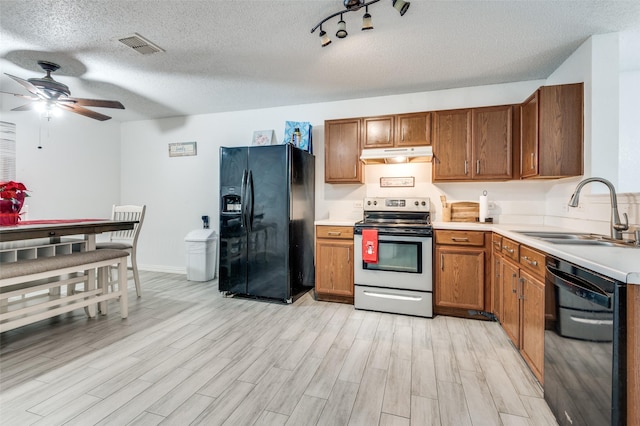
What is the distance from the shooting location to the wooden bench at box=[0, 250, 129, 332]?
2.14 metres

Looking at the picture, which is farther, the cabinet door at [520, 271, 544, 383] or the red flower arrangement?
the red flower arrangement

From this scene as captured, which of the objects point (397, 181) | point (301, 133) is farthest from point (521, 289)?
point (301, 133)

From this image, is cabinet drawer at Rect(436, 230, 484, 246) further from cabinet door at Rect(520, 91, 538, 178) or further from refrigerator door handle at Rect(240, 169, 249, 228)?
refrigerator door handle at Rect(240, 169, 249, 228)

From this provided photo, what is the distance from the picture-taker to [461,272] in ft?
9.39

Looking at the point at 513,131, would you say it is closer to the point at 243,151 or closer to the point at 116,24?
the point at 243,151

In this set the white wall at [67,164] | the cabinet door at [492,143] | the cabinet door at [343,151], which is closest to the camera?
the cabinet door at [492,143]

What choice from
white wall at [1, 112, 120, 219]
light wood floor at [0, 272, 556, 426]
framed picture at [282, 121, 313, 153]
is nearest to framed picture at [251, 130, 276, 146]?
framed picture at [282, 121, 313, 153]

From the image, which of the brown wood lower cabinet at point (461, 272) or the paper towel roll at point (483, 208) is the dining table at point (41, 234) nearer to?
the brown wood lower cabinet at point (461, 272)

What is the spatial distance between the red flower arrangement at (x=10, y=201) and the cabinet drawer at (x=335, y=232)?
2.76 m

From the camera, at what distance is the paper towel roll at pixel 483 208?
3217mm

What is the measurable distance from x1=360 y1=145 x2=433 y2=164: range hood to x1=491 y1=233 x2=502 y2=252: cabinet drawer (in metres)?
1.01

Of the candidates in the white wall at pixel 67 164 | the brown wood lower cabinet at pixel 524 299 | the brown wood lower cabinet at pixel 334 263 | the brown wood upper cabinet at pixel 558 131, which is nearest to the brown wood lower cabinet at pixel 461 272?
the brown wood lower cabinet at pixel 524 299

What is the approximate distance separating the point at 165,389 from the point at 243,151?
2.45 m

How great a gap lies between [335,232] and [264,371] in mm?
1675
